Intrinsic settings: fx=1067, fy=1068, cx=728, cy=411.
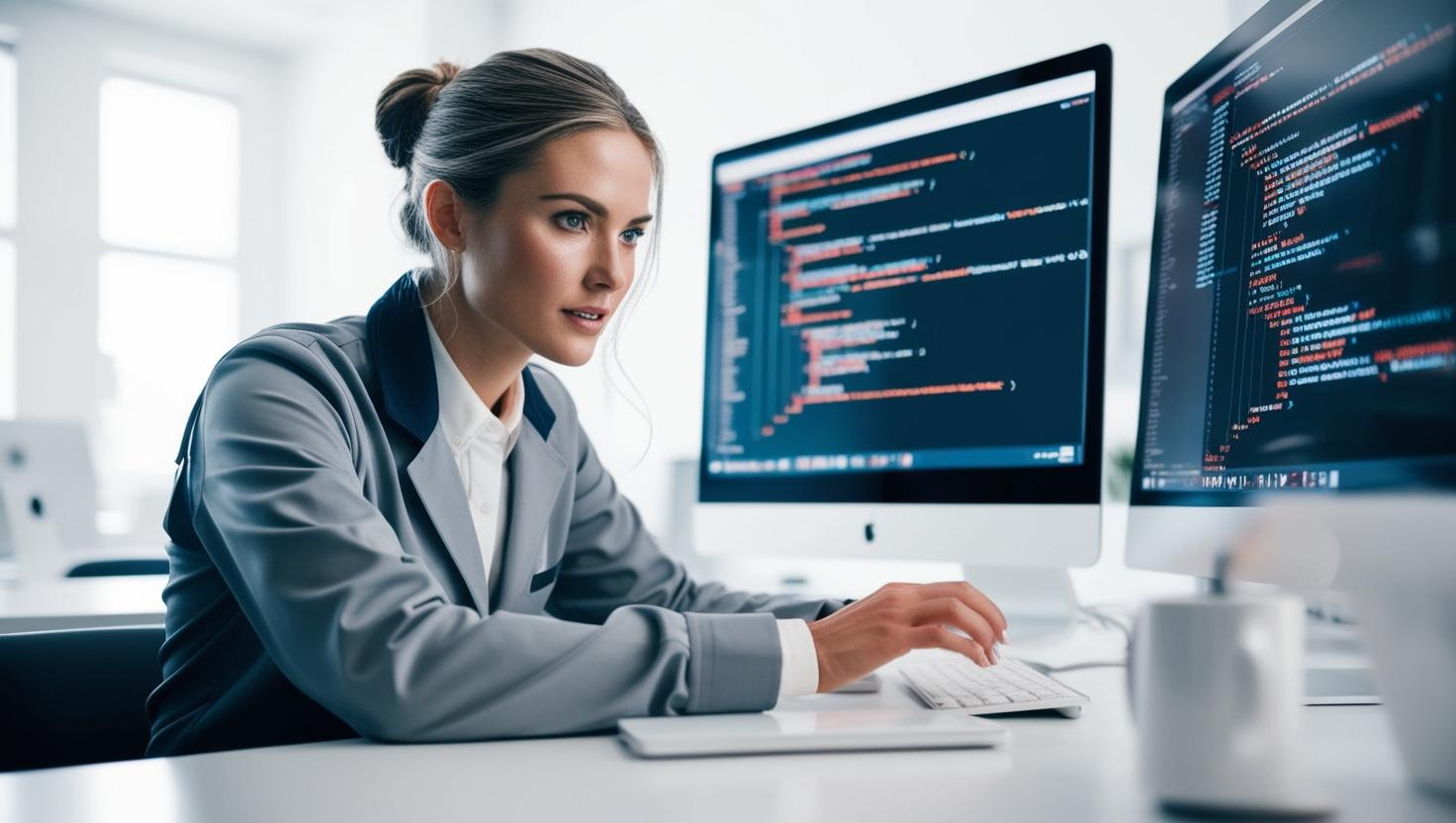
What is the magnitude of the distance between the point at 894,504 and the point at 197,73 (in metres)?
5.76

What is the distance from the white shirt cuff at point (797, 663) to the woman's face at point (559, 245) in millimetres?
535

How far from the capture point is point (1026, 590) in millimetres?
1429

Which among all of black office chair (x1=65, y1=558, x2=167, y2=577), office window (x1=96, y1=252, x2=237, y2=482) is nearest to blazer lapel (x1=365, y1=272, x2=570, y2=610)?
black office chair (x1=65, y1=558, x2=167, y2=577)

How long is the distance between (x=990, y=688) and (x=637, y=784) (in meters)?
0.38

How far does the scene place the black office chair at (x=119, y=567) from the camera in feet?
7.78

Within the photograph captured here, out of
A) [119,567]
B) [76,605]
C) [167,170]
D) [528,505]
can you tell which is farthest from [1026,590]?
[167,170]

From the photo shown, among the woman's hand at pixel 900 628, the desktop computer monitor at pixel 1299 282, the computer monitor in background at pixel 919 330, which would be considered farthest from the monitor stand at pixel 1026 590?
the woman's hand at pixel 900 628

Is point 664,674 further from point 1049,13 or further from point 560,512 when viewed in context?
point 1049,13

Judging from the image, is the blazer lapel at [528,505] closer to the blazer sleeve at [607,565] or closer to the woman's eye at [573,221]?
the blazer sleeve at [607,565]

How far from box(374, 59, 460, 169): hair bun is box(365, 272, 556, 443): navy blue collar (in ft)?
0.68

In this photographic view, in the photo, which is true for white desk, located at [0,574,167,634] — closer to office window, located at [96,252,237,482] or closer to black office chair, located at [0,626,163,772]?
black office chair, located at [0,626,163,772]

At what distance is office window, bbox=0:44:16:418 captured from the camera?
16.5 ft

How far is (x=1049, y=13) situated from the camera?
288cm

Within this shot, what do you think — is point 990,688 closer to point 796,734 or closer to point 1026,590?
point 796,734
